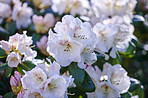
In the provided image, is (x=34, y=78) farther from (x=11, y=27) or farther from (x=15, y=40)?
(x=11, y=27)

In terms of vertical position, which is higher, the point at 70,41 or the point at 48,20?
the point at 48,20

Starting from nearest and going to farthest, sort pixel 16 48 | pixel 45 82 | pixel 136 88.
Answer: pixel 45 82 < pixel 16 48 < pixel 136 88

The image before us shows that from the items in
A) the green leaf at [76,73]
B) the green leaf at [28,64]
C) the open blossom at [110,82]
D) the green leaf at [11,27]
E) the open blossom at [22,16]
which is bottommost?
the open blossom at [110,82]

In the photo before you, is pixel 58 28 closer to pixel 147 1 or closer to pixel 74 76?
pixel 74 76

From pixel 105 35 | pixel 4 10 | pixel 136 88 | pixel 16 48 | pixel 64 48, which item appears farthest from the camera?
pixel 4 10

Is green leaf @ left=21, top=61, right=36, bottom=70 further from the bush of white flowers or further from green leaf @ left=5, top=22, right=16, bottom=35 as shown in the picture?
green leaf @ left=5, top=22, right=16, bottom=35

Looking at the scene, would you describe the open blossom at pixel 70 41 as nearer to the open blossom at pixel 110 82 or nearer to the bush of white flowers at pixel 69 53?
the bush of white flowers at pixel 69 53

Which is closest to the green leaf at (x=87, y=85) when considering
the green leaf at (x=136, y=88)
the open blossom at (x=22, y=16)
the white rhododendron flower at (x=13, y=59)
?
the white rhododendron flower at (x=13, y=59)

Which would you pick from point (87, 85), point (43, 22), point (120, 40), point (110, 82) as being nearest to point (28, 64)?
point (87, 85)
